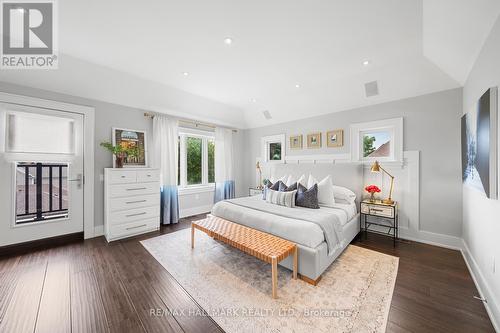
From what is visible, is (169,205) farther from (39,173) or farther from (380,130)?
(380,130)

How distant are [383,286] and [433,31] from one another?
9.35ft

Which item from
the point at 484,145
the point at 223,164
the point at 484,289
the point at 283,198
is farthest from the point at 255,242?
the point at 223,164

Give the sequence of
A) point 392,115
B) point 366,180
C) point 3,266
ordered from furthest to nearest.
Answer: point 366,180, point 392,115, point 3,266

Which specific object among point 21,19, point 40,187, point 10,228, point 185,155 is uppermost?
point 21,19

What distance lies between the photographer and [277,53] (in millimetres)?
2725

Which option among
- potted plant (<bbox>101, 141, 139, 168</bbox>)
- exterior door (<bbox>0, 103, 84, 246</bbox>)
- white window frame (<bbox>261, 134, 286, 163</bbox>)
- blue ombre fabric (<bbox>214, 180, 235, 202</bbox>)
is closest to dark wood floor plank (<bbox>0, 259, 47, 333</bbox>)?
exterior door (<bbox>0, 103, 84, 246</bbox>)

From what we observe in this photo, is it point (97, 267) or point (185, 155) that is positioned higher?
point (185, 155)

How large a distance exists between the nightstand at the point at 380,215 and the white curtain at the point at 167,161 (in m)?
3.84

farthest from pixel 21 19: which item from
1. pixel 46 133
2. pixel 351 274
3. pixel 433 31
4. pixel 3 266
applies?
pixel 351 274

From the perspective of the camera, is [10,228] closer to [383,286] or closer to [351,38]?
[383,286]

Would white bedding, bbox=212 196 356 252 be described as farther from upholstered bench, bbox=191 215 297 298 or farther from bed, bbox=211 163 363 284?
upholstered bench, bbox=191 215 297 298

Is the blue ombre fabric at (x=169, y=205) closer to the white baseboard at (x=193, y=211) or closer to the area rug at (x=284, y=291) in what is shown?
the white baseboard at (x=193, y=211)

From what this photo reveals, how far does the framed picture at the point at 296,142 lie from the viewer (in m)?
4.76

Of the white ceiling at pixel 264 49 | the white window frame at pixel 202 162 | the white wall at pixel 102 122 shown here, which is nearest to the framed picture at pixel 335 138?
the white ceiling at pixel 264 49
